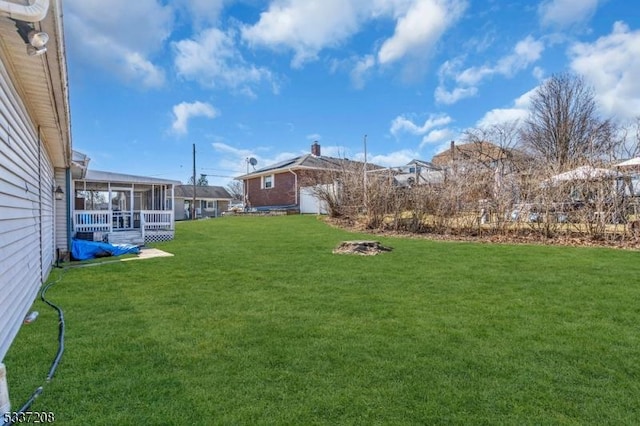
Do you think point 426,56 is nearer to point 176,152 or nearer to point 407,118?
point 407,118

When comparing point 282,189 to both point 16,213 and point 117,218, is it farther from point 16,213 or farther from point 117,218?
point 16,213

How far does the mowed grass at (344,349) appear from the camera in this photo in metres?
2.43

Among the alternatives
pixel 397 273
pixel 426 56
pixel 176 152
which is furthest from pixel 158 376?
pixel 176 152

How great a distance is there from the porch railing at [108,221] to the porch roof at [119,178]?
1.40 meters

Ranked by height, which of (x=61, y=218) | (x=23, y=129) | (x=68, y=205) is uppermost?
(x=23, y=129)

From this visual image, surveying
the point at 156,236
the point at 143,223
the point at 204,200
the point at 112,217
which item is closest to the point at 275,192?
the point at 156,236

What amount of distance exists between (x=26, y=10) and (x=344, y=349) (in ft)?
11.4

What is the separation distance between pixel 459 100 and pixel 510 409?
22214 mm

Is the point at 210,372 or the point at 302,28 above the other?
the point at 302,28

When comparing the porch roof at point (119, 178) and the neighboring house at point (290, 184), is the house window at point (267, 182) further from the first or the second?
the porch roof at point (119, 178)

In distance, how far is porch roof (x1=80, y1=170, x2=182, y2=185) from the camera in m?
14.4

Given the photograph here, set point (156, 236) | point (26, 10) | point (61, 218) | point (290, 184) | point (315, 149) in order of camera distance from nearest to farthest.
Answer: point (26, 10) < point (61, 218) < point (156, 236) < point (290, 184) < point (315, 149)

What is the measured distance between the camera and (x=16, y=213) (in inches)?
163

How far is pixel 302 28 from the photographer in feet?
39.7
